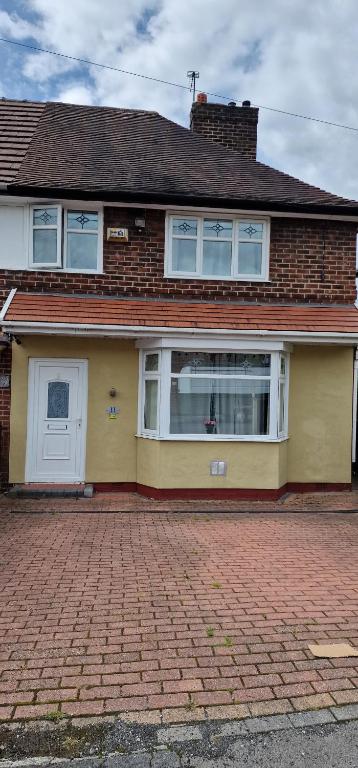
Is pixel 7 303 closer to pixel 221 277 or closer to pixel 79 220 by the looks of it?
pixel 79 220

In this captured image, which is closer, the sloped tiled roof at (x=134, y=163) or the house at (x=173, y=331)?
the house at (x=173, y=331)

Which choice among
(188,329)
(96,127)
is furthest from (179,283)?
(96,127)

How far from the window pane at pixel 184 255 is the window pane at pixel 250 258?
2.91 feet

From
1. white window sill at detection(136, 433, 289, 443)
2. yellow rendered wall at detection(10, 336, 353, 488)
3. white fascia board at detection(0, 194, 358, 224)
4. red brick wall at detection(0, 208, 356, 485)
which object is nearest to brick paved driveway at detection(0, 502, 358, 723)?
yellow rendered wall at detection(10, 336, 353, 488)

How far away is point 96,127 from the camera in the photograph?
11961mm

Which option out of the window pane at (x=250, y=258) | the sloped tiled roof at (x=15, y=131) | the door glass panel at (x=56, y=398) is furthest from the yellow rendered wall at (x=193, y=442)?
the sloped tiled roof at (x=15, y=131)

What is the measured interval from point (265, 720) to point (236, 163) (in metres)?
10.7

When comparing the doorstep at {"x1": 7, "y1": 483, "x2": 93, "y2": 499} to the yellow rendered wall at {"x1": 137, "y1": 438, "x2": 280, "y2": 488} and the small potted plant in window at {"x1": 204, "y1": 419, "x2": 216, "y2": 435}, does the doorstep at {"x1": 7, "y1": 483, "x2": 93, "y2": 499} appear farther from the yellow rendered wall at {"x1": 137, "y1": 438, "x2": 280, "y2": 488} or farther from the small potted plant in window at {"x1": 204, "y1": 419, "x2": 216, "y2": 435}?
the small potted plant in window at {"x1": 204, "y1": 419, "x2": 216, "y2": 435}

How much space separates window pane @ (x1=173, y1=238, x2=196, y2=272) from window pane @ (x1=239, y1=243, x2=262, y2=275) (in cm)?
89

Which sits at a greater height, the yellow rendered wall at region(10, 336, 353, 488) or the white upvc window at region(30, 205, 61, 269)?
the white upvc window at region(30, 205, 61, 269)

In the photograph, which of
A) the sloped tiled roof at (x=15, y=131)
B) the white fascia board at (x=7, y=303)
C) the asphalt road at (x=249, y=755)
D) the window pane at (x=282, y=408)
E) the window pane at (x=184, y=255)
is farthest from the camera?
the sloped tiled roof at (x=15, y=131)

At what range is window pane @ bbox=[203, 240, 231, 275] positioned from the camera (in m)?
9.67

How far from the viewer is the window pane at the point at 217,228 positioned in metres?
Answer: 9.67

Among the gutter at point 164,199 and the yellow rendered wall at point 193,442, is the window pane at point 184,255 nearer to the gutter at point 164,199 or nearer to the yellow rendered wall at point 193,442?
the gutter at point 164,199
